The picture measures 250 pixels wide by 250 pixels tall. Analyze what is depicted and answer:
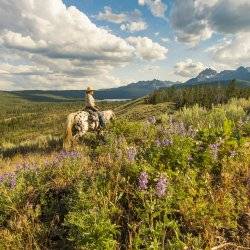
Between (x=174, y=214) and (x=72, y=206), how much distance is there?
1.59 m

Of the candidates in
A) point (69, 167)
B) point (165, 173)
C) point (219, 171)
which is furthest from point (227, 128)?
point (69, 167)

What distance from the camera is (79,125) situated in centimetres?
1673

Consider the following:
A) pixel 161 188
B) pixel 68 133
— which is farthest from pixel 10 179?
pixel 68 133

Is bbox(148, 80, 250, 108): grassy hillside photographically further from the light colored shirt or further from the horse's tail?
the horse's tail

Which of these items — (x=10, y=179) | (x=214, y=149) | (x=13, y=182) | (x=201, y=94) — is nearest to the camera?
(x=214, y=149)

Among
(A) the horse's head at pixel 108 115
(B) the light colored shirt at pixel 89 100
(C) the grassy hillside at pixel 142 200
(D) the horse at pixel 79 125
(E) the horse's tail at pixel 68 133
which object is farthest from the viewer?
(B) the light colored shirt at pixel 89 100

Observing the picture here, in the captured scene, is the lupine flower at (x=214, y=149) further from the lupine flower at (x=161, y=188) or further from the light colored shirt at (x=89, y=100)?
the light colored shirt at (x=89, y=100)

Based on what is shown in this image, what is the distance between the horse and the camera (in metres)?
16.2

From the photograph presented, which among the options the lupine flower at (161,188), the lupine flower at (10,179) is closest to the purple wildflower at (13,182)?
the lupine flower at (10,179)

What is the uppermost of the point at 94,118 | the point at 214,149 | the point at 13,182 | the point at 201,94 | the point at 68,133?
the point at 214,149

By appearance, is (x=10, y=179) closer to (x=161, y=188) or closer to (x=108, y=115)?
(x=161, y=188)

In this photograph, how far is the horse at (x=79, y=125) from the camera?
1616 centimetres

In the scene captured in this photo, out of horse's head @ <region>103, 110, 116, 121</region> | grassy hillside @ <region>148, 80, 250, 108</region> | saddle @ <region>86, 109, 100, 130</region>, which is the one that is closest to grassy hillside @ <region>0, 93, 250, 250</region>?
saddle @ <region>86, 109, 100, 130</region>

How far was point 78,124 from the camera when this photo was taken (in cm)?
1672
